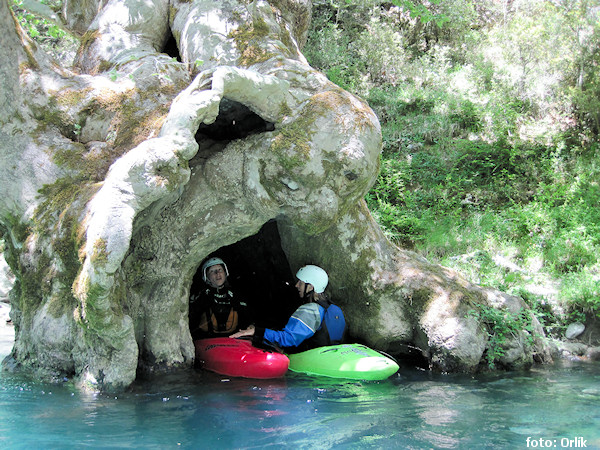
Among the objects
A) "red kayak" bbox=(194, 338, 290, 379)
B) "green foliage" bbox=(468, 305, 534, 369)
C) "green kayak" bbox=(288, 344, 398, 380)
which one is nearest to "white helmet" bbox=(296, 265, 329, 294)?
"green kayak" bbox=(288, 344, 398, 380)

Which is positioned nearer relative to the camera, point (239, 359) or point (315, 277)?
point (239, 359)

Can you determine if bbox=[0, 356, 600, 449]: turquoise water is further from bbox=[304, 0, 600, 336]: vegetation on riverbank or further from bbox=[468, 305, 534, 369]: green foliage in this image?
bbox=[304, 0, 600, 336]: vegetation on riverbank

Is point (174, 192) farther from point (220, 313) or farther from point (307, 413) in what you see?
point (307, 413)

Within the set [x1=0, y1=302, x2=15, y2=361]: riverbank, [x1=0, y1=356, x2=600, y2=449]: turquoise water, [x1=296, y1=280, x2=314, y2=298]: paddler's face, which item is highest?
[x1=296, y1=280, x2=314, y2=298]: paddler's face

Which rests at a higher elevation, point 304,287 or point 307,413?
point 304,287

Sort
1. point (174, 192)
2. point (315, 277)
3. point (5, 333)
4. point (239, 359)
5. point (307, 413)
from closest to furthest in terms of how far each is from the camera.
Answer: point (307, 413) → point (174, 192) → point (239, 359) → point (315, 277) → point (5, 333)

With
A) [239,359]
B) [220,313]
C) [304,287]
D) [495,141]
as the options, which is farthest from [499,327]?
[495,141]

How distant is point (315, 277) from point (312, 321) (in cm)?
54

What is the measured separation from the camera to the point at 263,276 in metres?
8.54

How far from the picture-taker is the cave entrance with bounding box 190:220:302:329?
27.1ft

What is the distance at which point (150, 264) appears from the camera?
19.6 ft

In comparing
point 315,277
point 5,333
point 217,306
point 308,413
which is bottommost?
point 308,413

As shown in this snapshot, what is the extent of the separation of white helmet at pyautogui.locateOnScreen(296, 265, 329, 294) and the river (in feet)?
3.65

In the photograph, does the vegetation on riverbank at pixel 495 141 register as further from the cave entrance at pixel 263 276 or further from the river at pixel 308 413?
the cave entrance at pixel 263 276
